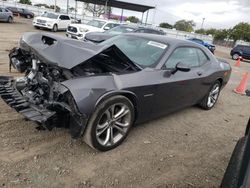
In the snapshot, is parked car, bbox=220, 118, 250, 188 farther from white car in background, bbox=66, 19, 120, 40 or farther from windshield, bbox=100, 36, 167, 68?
white car in background, bbox=66, 19, 120, 40

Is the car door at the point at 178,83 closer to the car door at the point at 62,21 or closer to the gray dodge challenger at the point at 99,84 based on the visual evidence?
the gray dodge challenger at the point at 99,84

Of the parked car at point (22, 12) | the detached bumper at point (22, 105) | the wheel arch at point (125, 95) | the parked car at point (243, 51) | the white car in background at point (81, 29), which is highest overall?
the wheel arch at point (125, 95)

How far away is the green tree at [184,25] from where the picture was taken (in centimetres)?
10088

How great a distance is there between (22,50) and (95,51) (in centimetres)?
157

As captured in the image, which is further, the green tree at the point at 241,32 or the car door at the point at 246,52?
the green tree at the point at 241,32

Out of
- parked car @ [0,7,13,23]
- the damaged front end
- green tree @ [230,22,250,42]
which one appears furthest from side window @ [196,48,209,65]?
→ green tree @ [230,22,250,42]

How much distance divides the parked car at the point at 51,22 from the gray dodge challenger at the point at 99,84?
1981cm

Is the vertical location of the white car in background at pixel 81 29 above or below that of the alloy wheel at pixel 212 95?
below

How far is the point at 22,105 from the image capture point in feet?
11.1

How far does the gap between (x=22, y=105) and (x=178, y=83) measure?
2450mm

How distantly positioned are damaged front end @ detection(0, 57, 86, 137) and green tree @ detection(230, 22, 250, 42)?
63142 millimetres

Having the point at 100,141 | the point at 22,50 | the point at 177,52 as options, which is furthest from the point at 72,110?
the point at 177,52

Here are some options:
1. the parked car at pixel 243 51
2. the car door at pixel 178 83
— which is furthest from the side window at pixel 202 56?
the parked car at pixel 243 51

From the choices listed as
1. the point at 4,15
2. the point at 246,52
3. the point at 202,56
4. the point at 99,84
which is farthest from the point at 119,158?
the point at 246,52
